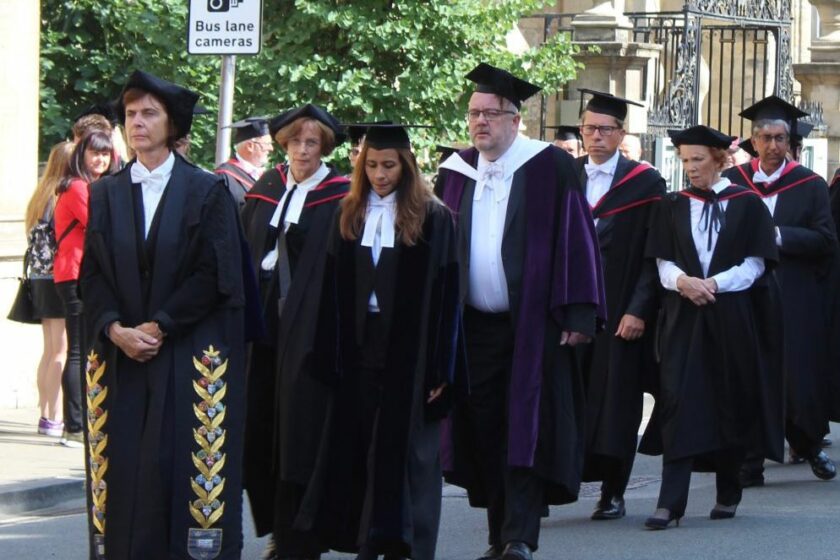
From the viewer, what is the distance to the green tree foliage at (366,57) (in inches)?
600

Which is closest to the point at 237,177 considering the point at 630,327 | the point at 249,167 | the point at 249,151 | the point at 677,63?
the point at 249,167

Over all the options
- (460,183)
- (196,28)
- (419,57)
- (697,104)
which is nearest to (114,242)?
(460,183)

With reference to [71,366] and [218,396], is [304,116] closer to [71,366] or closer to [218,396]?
[218,396]

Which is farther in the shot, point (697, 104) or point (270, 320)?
point (697, 104)

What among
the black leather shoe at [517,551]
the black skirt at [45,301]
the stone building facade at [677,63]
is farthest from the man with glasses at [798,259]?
the stone building facade at [677,63]

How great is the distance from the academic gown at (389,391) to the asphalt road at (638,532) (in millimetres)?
922

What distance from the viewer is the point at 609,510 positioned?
10.2 metres

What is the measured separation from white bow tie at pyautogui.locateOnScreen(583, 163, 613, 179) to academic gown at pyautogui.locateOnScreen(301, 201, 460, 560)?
2.12 meters

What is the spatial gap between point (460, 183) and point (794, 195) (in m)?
3.71

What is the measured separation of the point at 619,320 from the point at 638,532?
3.62 feet

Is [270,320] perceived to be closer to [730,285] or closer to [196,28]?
[730,285]

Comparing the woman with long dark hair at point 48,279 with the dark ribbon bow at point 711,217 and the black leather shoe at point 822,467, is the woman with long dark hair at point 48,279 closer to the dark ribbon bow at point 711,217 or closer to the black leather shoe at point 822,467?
the dark ribbon bow at point 711,217

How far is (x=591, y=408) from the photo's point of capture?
10.1 m

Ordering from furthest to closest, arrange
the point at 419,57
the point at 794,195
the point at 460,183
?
the point at 419,57 < the point at 794,195 < the point at 460,183
